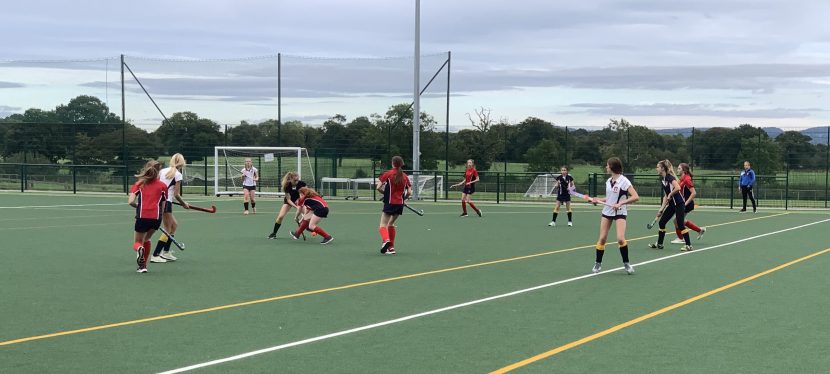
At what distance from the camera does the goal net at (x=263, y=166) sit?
36.8m

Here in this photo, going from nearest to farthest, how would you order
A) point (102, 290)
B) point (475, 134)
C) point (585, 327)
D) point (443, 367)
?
1. point (443, 367)
2. point (585, 327)
3. point (102, 290)
4. point (475, 134)

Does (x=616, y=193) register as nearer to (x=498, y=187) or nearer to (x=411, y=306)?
(x=411, y=306)

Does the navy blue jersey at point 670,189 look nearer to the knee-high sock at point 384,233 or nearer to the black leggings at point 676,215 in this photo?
the black leggings at point 676,215

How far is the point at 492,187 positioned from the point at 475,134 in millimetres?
3413

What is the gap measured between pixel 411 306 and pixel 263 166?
28.8 m

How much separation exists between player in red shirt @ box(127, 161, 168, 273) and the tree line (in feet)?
80.6

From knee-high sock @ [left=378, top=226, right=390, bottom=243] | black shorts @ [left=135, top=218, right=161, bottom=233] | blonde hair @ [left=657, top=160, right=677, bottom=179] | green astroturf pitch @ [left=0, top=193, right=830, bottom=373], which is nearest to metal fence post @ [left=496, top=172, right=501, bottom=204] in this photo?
green astroturf pitch @ [left=0, top=193, right=830, bottom=373]

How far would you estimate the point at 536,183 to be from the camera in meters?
34.9

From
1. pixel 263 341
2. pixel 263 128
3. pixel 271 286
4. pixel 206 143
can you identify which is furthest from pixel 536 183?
pixel 263 341

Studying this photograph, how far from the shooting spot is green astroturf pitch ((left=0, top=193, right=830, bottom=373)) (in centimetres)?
698

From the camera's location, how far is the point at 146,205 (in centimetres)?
1185

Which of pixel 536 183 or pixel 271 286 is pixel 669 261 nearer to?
pixel 271 286

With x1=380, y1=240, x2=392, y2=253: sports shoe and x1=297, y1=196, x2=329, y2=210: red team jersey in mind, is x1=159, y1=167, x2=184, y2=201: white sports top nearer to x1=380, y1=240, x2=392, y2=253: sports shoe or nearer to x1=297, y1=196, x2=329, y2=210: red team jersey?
x1=297, y1=196, x2=329, y2=210: red team jersey

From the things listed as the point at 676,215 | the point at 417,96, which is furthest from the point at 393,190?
the point at 417,96
